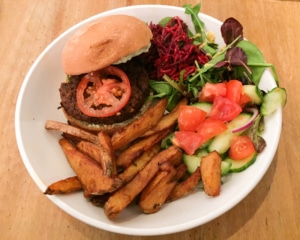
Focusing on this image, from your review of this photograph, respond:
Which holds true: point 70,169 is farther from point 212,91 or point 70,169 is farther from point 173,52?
point 173,52

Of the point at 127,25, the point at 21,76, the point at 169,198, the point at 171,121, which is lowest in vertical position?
the point at 169,198

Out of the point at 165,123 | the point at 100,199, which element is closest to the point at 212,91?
the point at 165,123

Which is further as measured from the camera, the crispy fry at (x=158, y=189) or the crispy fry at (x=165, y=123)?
the crispy fry at (x=165, y=123)

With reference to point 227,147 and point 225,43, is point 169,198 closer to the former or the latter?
point 227,147

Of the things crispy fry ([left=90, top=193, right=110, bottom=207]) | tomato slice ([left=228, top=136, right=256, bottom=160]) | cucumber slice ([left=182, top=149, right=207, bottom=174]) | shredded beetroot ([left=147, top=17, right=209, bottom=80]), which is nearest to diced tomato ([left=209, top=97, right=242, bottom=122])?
tomato slice ([left=228, top=136, right=256, bottom=160])

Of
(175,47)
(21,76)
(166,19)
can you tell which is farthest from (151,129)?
(21,76)

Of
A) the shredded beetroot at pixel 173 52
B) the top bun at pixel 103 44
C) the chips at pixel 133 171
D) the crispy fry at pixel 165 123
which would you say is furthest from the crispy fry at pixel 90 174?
the shredded beetroot at pixel 173 52

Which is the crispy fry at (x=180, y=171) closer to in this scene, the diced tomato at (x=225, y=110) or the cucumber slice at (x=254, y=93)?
→ the diced tomato at (x=225, y=110)
